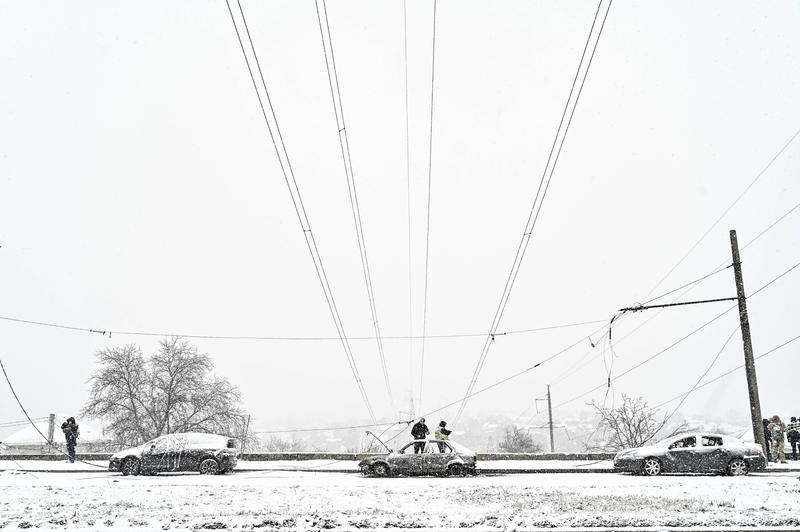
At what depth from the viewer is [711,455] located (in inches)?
703

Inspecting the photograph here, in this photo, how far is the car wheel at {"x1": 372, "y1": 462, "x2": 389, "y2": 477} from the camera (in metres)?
18.7

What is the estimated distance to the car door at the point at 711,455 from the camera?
58.0 feet

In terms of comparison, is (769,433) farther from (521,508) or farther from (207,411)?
(207,411)

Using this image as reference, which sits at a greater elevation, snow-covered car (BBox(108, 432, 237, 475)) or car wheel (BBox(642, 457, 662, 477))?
snow-covered car (BBox(108, 432, 237, 475))

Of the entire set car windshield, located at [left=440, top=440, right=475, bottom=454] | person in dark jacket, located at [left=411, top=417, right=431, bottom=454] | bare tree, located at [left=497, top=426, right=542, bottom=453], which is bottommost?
bare tree, located at [left=497, top=426, right=542, bottom=453]

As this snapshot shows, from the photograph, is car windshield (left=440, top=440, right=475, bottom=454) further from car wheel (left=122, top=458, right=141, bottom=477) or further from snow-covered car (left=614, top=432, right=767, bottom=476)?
car wheel (left=122, top=458, right=141, bottom=477)

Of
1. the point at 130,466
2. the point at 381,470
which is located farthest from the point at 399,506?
the point at 130,466

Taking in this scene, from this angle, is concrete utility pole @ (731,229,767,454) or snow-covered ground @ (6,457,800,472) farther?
concrete utility pole @ (731,229,767,454)

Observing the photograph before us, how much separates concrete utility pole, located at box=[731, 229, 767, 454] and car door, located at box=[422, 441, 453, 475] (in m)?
10.7

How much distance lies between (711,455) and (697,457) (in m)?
0.37

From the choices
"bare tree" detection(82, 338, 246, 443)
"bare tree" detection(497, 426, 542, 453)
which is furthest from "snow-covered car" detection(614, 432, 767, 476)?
"bare tree" detection(497, 426, 542, 453)

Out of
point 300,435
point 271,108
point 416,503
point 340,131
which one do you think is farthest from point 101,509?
point 300,435

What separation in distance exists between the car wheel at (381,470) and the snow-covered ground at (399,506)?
537 cm

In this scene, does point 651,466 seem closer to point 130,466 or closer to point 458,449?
point 458,449
